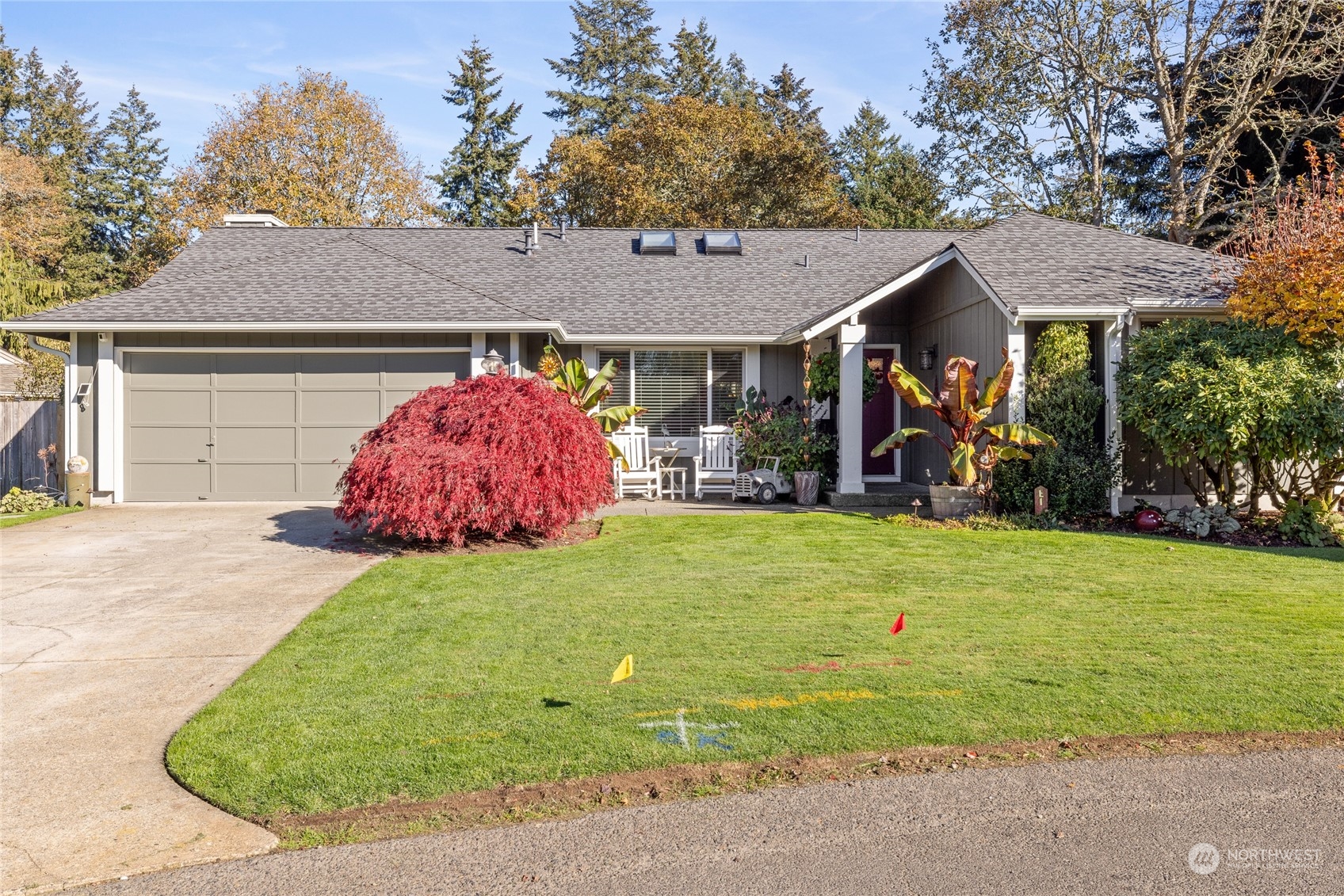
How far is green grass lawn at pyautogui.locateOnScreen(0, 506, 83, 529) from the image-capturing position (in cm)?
1162

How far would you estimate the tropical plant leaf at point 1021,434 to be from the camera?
10188mm

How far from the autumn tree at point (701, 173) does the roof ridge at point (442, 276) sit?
36.0 feet

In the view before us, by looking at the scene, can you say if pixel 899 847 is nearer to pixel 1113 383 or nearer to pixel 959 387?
pixel 959 387

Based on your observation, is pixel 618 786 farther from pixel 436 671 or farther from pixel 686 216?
pixel 686 216

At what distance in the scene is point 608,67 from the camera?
3919 centimetres

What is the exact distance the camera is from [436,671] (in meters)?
5.23

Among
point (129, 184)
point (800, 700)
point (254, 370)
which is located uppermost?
point (129, 184)

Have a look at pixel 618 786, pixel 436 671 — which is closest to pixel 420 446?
pixel 436 671

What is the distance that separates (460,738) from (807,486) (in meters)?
9.24

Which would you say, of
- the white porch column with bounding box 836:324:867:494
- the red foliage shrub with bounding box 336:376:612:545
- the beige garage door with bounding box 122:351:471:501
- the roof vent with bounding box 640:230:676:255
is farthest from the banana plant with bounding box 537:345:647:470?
the roof vent with bounding box 640:230:676:255

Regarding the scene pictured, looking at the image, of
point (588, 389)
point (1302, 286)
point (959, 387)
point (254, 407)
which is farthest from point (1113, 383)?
point (254, 407)

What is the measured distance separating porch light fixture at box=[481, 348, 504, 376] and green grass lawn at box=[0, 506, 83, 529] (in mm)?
5844

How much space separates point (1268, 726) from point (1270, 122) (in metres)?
22.7

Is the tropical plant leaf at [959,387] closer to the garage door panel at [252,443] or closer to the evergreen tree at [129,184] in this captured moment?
the garage door panel at [252,443]
